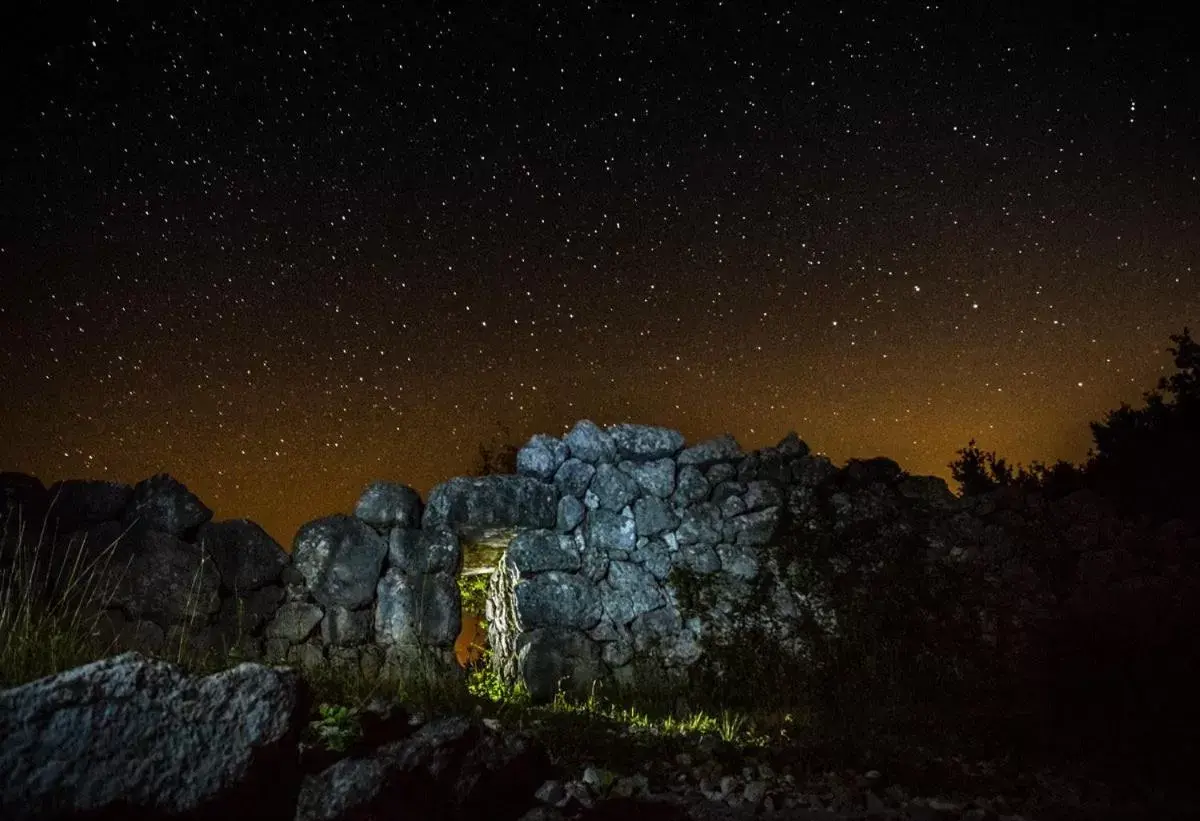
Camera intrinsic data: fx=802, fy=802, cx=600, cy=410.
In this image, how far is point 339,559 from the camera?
298 inches

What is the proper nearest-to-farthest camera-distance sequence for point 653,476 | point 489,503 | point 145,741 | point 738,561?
point 145,741 < point 489,503 < point 738,561 < point 653,476

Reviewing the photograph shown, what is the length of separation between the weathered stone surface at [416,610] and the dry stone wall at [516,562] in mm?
14

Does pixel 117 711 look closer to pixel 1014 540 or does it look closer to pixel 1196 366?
pixel 1014 540

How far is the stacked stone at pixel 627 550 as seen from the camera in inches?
302

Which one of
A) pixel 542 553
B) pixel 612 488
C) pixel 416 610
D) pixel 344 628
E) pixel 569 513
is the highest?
pixel 612 488

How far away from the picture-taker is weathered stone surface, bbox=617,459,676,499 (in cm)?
848

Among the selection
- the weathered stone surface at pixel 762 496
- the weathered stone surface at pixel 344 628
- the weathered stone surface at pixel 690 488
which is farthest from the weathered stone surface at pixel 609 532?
the weathered stone surface at pixel 344 628

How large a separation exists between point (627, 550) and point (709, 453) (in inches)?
55.8

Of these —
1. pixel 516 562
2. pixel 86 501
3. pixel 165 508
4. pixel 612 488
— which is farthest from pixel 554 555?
pixel 86 501

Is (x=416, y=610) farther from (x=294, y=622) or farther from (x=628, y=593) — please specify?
(x=628, y=593)

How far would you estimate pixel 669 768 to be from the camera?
453cm

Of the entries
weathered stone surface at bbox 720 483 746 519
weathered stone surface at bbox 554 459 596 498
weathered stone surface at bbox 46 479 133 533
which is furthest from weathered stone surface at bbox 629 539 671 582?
weathered stone surface at bbox 46 479 133 533

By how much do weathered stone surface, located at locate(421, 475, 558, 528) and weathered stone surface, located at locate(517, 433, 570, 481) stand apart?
237 mm

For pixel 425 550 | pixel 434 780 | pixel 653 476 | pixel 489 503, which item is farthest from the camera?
pixel 653 476
